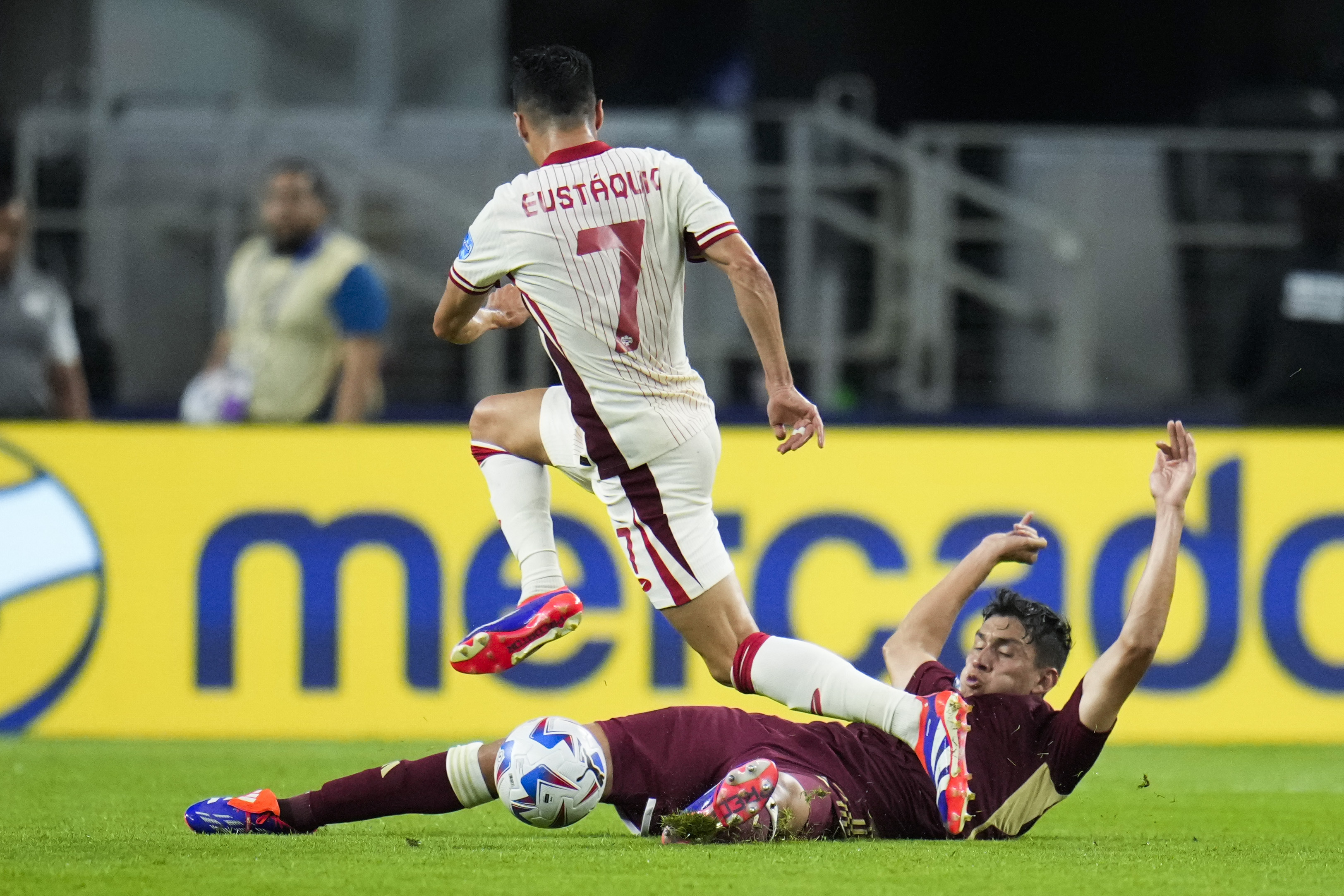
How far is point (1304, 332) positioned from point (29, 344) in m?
6.32

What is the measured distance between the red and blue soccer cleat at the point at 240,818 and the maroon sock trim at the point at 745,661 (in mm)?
1193

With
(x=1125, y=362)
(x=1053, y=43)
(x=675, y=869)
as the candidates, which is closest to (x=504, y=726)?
(x=675, y=869)

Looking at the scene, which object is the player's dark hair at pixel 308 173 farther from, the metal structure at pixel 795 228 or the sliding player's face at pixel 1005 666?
the sliding player's face at pixel 1005 666

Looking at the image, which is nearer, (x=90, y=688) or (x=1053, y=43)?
(x=90, y=688)

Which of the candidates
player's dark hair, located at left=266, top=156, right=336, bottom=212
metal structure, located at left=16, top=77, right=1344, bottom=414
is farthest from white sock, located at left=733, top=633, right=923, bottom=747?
metal structure, located at left=16, top=77, right=1344, bottom=414

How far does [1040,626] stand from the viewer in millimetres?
5027

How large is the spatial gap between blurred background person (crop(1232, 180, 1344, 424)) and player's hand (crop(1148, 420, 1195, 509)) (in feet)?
16.4

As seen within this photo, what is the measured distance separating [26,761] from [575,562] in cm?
236

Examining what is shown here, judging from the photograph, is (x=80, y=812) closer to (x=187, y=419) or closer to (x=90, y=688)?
(x=90, y=688)

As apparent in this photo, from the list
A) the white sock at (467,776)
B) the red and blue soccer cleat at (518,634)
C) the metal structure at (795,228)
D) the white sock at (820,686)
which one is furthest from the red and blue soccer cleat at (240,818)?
the metal structure at (795,228)

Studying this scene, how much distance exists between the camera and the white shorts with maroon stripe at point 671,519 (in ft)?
16.3

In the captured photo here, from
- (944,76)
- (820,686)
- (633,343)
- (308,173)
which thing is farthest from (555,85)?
(944,76)

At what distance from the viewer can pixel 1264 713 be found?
8148mm

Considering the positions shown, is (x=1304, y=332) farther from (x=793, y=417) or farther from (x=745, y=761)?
(x=745, y=761)
